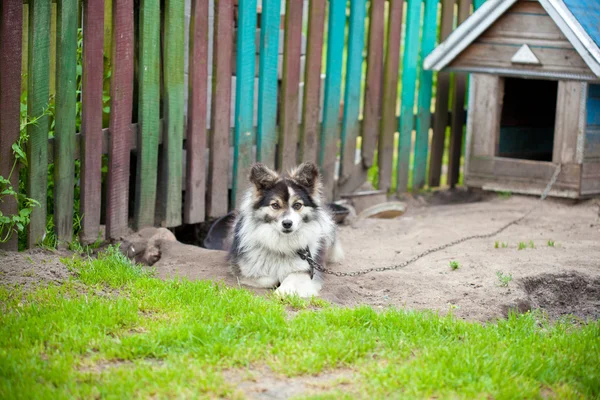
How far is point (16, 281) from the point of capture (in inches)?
199

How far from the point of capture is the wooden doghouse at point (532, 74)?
7.76 m

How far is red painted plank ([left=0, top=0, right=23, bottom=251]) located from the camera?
531cm

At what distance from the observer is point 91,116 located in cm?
594

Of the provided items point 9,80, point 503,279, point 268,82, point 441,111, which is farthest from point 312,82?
point 9,80

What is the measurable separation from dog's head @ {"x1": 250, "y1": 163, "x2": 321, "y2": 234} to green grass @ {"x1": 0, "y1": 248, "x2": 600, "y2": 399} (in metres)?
0.69

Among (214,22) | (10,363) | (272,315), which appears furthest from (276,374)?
(214,22)

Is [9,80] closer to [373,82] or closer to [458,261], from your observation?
[458,261]

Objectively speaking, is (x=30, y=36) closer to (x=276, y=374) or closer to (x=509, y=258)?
(x=276, y=374)

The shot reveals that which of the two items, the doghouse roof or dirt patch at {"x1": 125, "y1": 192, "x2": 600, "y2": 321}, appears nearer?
dirt patch at {"x1": 125, "y1": 192, "x2": 600, "y2": 321}

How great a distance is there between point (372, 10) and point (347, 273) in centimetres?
345

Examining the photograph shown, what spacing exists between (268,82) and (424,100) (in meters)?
2.47

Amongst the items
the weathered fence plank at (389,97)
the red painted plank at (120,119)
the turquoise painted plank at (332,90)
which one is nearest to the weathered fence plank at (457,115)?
the weathered fence plank at (389,97)

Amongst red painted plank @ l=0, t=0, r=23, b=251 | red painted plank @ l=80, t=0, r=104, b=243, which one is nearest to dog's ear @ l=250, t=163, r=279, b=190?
red painted plank @ l=80, t=0, r=104, b=243

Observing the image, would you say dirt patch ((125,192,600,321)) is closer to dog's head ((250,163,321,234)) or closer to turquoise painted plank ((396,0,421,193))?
dog's head ((250,163,321,234))
